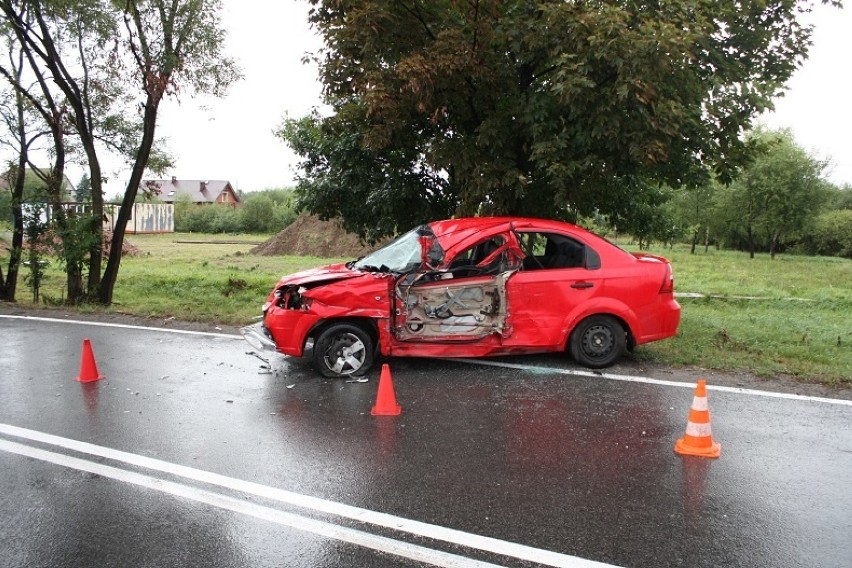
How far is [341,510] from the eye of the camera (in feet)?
12.2

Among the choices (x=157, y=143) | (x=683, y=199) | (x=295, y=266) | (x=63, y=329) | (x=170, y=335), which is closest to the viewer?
(x=170, y=335)

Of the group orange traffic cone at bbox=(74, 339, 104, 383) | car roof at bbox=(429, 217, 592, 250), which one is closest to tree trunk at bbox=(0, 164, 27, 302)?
orange traffic cone at bbox=(74, 339, 104, 383)

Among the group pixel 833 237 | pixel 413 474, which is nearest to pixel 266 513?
pixel 413 474

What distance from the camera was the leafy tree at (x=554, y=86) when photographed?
7.30 m

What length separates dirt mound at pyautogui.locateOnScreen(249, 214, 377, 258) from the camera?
34.4 m

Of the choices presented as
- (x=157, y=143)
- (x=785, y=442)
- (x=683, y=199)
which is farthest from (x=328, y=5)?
(x=683, y=199)

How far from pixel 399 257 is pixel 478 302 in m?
1.08

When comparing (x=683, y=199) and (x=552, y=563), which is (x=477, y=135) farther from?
(x=683, y=199)

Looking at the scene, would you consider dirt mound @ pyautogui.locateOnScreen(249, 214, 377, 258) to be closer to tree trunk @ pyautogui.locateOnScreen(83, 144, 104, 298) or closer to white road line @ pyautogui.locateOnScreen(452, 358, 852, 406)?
tree trunk @ pyautogui.locateOnScreen(83, 144, 104, 298)

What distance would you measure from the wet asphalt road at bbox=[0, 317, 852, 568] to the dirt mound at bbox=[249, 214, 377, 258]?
27.8m

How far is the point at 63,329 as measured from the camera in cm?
975

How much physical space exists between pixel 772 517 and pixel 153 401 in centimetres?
523

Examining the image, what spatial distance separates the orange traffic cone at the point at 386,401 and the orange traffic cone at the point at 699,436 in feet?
7.80

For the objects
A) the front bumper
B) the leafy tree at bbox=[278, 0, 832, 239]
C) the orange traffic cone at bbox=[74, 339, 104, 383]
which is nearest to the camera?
the orange traffic cone at bbox=[74, 339, 104, 383]
